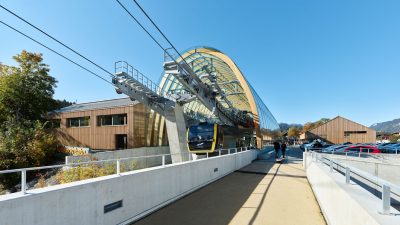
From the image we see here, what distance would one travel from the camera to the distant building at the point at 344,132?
57.2m

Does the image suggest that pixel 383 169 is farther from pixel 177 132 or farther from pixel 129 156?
pixel 129 156

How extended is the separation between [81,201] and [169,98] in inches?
669

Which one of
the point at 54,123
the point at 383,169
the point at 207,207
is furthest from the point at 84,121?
the point at 383,169

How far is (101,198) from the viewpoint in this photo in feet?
18.2

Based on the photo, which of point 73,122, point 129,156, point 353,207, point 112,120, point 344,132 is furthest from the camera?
point 344,132

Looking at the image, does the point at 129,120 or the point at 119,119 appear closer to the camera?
the point at 129,120

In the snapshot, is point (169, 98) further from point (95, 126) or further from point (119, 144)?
point (95, 126)

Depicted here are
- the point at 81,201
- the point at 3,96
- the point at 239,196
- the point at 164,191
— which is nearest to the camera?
the point at 81,201

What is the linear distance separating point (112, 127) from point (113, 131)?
1.62ft

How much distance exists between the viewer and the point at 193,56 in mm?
31984

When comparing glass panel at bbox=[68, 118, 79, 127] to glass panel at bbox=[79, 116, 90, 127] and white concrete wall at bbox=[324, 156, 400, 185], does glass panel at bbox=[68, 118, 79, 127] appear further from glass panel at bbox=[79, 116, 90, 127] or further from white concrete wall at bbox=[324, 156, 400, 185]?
white concrete wall at bbox=[324, 156, 400, 185]

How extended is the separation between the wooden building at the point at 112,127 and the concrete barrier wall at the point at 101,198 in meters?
19.1

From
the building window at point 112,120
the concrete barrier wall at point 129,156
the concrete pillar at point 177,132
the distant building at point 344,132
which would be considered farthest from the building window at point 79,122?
the distant building at point 344,132

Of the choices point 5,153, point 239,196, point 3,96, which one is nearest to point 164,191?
point 239,196
